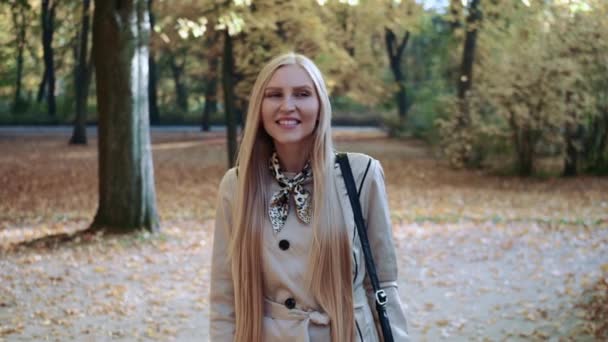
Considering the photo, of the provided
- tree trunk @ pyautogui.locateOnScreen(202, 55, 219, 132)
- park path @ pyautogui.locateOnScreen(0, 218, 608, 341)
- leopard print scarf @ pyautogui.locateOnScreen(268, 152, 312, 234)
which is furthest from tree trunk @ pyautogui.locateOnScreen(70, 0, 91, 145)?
leopard print scarf @ pyautogui.locateOnScreen(268, 152, 312, 234)

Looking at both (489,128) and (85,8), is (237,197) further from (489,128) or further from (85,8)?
(85,8)

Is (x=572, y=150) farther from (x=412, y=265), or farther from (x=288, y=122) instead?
(x=288, y=122)

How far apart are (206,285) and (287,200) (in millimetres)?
5947

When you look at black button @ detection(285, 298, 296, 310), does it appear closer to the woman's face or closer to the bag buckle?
the bag buckle

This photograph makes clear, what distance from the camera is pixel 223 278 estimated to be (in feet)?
8.20

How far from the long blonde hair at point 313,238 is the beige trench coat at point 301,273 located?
35mm

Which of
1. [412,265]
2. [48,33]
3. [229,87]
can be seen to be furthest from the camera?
[48,33]

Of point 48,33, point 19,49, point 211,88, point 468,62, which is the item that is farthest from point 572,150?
point 19,49

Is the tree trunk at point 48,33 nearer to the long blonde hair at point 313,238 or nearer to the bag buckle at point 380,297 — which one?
the long blonde hair at point 313,238

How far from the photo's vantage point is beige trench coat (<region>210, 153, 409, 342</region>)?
235 cm

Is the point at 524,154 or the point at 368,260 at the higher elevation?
the point at 368,260

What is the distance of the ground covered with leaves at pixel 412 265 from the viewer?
6617 mm

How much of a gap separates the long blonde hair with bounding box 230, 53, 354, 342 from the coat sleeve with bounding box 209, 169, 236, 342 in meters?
0.07

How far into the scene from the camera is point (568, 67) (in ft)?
56.2
